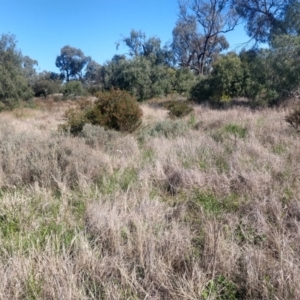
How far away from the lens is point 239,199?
10.5 feet

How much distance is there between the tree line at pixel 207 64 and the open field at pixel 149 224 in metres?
6.77

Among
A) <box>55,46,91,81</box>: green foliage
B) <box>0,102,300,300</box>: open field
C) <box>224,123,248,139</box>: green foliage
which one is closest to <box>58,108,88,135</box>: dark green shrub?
<box>0,102,300,300</box>: open field

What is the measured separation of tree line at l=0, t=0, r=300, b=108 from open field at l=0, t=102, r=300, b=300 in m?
6.77

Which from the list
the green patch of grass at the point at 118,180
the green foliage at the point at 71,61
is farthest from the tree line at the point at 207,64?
the green foliage at the point at 71,61

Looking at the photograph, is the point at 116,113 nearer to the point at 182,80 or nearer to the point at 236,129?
the point at 236,129

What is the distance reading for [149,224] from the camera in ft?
8.46

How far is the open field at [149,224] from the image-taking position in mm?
1833

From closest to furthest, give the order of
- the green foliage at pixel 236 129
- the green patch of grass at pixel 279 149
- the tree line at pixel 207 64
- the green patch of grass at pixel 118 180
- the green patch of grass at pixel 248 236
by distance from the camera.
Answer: the green patch of grass at pixel 248 236, the green patch of grass at pixel 118 180, the green patch of grass at pixel 279 149, the green foliage at pixel 236 129, the tree line at pixel 207 64

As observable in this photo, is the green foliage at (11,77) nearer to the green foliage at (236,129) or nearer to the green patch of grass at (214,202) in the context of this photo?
the green foliage at (236,129)

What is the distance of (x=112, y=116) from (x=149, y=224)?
622 cm

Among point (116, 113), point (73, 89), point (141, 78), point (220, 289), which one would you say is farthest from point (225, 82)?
point (73, 89)

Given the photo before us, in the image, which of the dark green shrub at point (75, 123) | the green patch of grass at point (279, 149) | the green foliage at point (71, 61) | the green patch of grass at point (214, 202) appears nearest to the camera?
the green patch of grass at point (214, 202)

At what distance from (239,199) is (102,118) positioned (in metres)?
5.99

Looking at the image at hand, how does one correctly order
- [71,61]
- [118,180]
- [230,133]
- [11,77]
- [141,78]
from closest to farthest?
[118,180] < [230,133] < [11,77] < [141,78] < [71,61]
